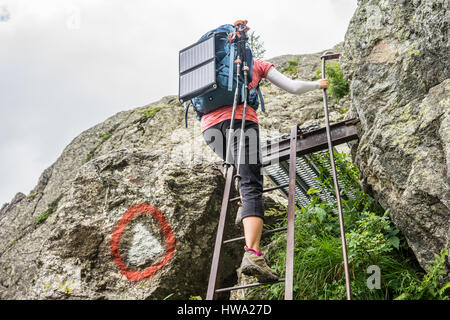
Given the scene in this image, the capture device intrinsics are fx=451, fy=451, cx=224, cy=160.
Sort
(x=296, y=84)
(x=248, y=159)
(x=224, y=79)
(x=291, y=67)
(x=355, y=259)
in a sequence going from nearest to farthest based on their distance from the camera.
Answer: (x=248, y=159) < (x=224, y=79) < (x=296, y=84) < (x=355, y=259) < (x=291, y=67)

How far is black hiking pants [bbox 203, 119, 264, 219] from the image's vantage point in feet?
14.4

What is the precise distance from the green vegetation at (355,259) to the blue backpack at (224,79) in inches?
76.1

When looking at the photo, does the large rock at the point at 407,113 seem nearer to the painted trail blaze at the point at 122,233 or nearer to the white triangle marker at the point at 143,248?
the painted trail blaze at the point at 122,233


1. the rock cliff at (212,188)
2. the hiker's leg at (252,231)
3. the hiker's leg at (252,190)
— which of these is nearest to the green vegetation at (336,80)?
the rock cliff at (212,188)

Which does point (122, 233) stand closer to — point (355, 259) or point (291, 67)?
point (355, 259)

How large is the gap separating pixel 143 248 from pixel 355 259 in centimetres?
263

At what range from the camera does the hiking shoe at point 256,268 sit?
4016 mm

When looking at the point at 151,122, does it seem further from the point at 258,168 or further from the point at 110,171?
the point at 258,168

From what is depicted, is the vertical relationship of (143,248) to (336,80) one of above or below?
below

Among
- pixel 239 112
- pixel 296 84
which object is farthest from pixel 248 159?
pixel 296 84

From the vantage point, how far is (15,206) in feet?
40.1

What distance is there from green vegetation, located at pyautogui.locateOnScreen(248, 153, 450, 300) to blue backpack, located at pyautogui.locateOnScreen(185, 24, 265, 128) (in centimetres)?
193

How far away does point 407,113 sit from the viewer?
16.3 ft
